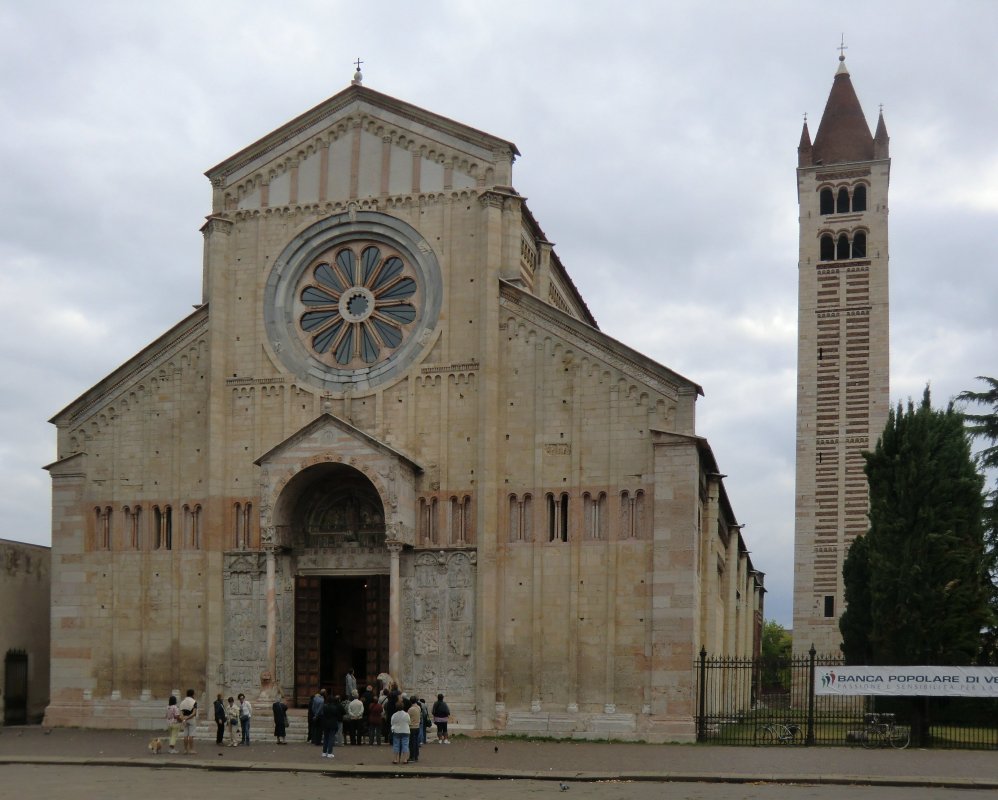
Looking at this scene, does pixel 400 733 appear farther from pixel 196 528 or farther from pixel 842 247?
pixel 842 247

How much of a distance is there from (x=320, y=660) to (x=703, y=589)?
10846 mm

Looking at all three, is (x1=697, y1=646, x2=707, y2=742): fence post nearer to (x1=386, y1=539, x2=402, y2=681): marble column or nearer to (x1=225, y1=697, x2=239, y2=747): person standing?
(x1=386, y1=539, x2=402, y2=681): marble column

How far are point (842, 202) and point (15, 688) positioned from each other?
43.3 meters

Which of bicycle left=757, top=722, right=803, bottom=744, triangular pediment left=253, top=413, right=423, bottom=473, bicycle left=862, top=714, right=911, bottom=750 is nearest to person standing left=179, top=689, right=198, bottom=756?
triangular pediment left=253, top=413, right=423, bottom=473

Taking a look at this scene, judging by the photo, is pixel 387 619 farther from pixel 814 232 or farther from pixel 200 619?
pixel 814 232

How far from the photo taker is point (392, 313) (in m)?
35.3

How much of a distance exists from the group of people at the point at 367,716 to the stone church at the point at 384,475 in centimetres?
137

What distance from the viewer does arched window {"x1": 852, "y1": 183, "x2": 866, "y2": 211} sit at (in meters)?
61.5

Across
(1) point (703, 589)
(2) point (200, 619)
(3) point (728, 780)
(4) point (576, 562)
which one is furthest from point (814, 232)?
(3) point (728, 780)

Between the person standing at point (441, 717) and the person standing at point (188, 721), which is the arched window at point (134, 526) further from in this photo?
the person standing at point (441, 717)

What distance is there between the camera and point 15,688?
38438 mm

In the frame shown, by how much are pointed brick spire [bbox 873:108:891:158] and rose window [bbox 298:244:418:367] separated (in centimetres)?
3486

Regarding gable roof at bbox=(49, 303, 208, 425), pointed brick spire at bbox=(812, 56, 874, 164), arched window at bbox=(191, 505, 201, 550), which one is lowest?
arched window at bbox=(191, 505, 201, 550)

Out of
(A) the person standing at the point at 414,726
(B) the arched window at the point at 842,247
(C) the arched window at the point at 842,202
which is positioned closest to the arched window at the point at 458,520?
(A) the person standing at the point at 414,726
